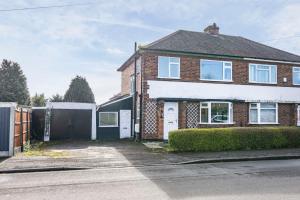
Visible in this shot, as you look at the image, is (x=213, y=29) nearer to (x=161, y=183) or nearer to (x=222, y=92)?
(x=222, y=92)

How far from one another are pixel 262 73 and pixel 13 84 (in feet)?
100

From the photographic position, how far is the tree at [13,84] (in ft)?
131

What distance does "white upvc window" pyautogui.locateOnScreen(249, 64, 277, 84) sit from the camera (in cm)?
2227

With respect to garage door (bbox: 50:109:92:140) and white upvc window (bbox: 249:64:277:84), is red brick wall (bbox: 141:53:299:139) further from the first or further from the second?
garage door (bbox: 50:109:92:140)

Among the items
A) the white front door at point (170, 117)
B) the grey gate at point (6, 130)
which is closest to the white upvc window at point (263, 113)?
the white front door at point (170, 117)

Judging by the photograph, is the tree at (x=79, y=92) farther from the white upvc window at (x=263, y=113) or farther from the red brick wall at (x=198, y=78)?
the white upvc window at (x=263, y=113)

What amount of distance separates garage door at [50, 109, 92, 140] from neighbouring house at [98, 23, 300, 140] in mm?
Answer: 888

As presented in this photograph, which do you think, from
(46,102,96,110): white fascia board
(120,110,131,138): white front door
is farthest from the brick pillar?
(46,102,96,110): white fascia board

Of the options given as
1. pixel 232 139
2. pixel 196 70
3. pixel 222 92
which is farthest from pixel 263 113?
pixel 232 139

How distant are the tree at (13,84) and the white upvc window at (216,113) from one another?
27.5m

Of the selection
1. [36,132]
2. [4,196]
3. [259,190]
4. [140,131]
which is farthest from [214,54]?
[4,196]

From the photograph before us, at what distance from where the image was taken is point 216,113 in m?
21.1

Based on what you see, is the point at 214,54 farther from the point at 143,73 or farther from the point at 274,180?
the point at 274,180

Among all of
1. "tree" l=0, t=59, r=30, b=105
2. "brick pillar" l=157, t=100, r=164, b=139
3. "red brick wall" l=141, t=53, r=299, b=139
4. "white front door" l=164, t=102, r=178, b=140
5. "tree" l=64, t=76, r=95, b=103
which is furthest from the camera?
"tree" l=0, t=59, r=30, b=105
